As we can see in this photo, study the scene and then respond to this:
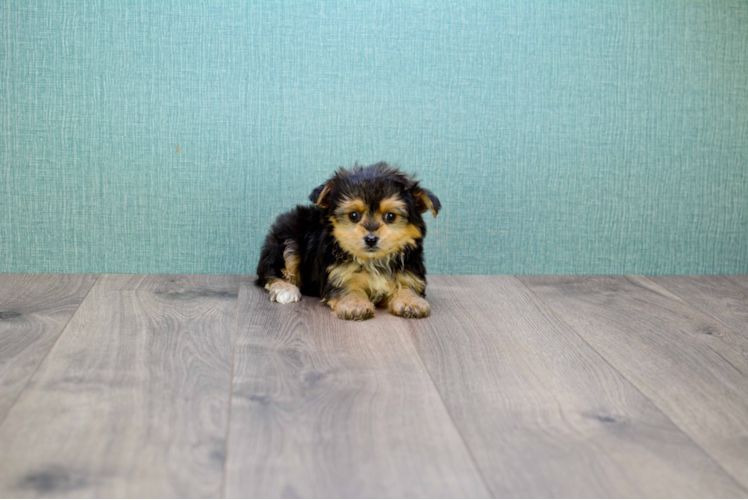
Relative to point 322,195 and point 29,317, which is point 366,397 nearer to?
point 322,195

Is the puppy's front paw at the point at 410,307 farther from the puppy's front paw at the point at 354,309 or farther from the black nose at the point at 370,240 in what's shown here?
the black nose at the point at 370,240

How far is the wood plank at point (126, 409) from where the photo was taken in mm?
1466

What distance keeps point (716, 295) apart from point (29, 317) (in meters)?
2.61

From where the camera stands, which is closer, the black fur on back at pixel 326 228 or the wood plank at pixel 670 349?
the wood plank at pixel 670 349

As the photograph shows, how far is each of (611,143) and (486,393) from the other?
176cm

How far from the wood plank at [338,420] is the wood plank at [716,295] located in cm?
122

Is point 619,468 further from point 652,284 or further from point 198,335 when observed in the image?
point 652,284

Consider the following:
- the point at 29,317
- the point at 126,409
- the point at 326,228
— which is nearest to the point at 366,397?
the point at 126,409

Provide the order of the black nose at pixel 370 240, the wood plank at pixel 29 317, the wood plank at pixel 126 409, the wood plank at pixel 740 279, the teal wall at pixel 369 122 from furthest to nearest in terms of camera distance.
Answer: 1. the wood plank at pixel 740 279
2. the teal wall at pixel 369 122
3. the black nose at pixel 370 240
4. the wood plank at pixel 29 317
5. the wood plank at pixel 126 409

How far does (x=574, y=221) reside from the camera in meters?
3.35

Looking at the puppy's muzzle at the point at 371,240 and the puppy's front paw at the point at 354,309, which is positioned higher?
the puppy's muzzle at the point at 371,240

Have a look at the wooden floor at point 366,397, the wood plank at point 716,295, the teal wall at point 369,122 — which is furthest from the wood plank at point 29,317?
the wood plank at point 716,295

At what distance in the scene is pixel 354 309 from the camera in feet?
8.51

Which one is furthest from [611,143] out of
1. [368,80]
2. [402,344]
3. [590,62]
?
[402,344]
